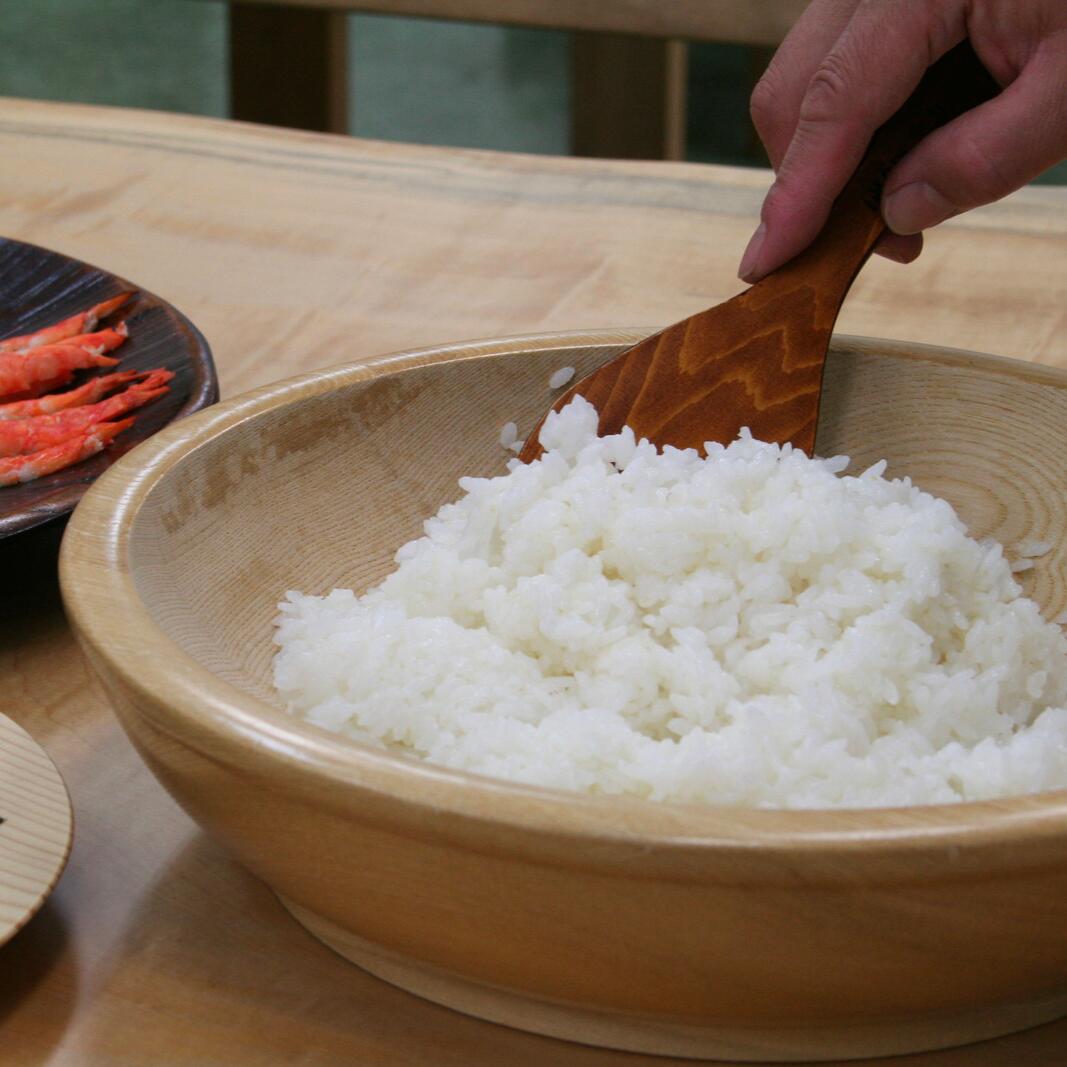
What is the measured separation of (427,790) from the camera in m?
0.61

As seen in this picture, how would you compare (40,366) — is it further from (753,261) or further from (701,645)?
(701,645)

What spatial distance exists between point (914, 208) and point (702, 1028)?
68 cm

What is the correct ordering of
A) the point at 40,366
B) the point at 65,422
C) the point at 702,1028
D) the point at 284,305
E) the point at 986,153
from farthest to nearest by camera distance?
the point at 284,305 → the point at 40,366 → the point at 65,422 → the point at 986,153 → the point at 702,1028

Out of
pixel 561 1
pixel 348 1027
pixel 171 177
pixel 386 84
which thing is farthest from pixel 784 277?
pixel 386 84

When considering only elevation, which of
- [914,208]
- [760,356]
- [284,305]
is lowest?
[284,305]

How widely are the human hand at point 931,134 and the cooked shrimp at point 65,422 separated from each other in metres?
0.51

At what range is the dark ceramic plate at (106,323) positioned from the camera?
1.10m

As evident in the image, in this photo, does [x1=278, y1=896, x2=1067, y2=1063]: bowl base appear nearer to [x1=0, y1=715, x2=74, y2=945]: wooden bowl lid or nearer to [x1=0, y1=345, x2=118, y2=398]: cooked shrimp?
[x1=0, y1=715, x2=74, y2=945]: wooden bowl lid

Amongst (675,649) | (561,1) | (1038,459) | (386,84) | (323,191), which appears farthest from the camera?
(386,84)

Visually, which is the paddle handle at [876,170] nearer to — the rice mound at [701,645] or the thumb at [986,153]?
the thumb at [986,153]

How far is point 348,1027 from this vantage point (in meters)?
0.75

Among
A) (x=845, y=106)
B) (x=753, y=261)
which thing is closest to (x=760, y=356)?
(x=753, y=261)

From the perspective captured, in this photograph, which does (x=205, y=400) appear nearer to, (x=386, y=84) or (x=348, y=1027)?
(x=348, y=1027)

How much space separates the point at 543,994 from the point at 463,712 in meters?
0.19
